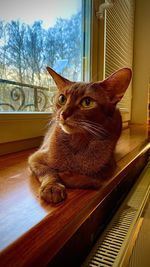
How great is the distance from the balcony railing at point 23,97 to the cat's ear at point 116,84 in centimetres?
24

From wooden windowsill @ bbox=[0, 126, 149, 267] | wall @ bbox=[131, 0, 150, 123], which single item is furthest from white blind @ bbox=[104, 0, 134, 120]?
wooden windowsill @ bbox=[0, 126, 149, 267]

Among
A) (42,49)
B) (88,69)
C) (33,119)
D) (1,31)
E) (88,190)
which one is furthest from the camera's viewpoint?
(88,69)

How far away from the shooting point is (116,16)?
1676 mm

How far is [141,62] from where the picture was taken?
91.6 inches

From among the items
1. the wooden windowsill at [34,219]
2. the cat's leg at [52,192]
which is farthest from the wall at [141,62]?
the cat's leg at [52,192]

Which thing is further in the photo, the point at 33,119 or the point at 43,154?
the point at 33,119

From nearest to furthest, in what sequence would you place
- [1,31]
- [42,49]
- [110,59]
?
[1,31] → [42,49] → [110,59]

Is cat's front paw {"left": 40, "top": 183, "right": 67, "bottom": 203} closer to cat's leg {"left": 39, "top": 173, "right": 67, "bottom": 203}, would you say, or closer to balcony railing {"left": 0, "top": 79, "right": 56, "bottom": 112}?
cat's leg {"left": 39, "top": 173, "right": 67, "bottom": 203}

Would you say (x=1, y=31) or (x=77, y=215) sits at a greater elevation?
(x=1, y=31)

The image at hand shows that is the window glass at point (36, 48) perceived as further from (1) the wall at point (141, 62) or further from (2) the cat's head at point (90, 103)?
(1) the wall at point (141, 62)

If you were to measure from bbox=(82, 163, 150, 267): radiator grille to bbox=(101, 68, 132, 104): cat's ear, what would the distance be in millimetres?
335

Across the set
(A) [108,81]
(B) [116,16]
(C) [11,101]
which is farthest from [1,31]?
(B) [116,16]

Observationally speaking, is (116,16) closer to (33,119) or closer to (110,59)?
(110,59)

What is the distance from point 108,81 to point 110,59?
→ 3.67ft
